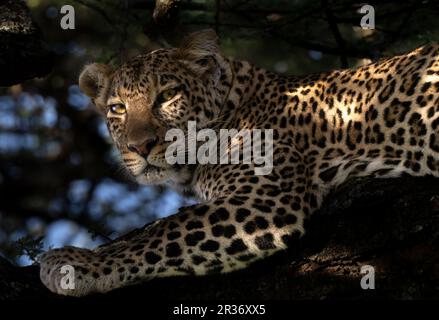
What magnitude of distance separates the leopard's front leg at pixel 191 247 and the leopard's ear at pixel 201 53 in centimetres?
187

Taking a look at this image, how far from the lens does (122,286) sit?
6.96 m

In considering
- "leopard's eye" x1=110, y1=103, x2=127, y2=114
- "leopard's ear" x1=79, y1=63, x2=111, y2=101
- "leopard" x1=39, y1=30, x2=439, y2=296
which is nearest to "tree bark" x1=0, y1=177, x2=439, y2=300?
"leopard" x1=39, y1=30, x2=439, y2=296

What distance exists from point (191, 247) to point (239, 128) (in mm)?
1877

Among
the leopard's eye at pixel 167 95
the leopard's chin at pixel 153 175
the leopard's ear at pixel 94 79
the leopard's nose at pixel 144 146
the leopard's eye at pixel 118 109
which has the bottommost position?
the leopard's chin at pixel 153 175

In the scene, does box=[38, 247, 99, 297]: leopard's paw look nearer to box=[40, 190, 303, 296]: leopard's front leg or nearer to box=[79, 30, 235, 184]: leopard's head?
box=[40, 190, 303, 296]: leopard's front leg

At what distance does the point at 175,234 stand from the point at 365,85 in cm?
246

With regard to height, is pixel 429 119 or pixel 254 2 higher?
pixel 254 2

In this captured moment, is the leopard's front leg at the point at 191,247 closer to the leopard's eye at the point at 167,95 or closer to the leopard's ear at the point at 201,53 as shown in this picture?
the leopard's eye at the point at 167,95

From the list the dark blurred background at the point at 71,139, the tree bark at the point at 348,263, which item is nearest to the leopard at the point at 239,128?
the tree bark at the point at 348,263

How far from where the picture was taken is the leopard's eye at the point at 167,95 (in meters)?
8.60

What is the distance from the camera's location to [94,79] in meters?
9.31

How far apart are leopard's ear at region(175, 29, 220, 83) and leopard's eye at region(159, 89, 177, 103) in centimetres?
40
